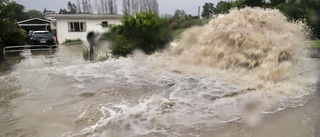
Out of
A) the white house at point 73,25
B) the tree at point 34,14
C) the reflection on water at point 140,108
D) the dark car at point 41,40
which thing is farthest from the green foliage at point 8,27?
the tree at point 34,14

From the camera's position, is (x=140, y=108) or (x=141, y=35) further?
(x=141, y=35)

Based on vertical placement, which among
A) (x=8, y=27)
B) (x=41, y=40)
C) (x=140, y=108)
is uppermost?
(x=8, y=27)

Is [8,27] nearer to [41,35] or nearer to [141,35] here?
[41,35]

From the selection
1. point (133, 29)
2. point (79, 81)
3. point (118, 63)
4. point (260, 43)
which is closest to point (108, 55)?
point (133, 29)

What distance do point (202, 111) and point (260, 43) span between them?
4137mm

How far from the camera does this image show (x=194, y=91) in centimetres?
661

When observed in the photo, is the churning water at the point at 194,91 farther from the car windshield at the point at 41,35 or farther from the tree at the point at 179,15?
the car windshield at the point at 41,35

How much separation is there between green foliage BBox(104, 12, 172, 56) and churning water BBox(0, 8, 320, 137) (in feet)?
5.79

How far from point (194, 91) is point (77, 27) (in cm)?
2245

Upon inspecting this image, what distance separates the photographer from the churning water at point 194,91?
4527 mm

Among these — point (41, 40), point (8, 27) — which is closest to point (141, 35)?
point (8, 27)

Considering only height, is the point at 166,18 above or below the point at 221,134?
above

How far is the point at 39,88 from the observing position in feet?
24.5

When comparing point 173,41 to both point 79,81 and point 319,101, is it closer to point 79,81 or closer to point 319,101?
point 79,81
